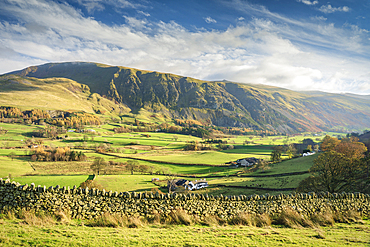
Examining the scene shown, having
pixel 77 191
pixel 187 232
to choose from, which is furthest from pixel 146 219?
pixel 77 191

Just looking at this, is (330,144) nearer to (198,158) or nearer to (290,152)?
(290,152)

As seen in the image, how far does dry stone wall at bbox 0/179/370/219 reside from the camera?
10164 millimetres

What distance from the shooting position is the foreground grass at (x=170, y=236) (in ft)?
25.9

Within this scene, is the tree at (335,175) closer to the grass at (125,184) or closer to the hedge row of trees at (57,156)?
the grass at (125,184)

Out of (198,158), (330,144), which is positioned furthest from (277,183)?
(198,158)

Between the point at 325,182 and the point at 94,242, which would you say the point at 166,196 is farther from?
the point at 325,182

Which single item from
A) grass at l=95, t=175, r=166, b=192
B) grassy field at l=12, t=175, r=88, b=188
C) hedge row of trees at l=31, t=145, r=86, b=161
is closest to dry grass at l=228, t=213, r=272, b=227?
grass at l=95, t=175, r=166, b=192

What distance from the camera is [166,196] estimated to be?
1246 cm

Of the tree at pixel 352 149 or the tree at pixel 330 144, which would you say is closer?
the tree at pixel 352 149

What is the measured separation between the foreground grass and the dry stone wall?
46.8 inches

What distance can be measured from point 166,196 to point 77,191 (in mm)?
5373

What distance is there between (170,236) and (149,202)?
3.00 metres

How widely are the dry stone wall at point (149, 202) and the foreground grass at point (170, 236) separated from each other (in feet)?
3.90

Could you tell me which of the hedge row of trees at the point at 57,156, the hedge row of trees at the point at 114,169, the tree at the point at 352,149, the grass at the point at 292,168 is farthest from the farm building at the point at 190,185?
the hedge row of trees at the point at 57,156
